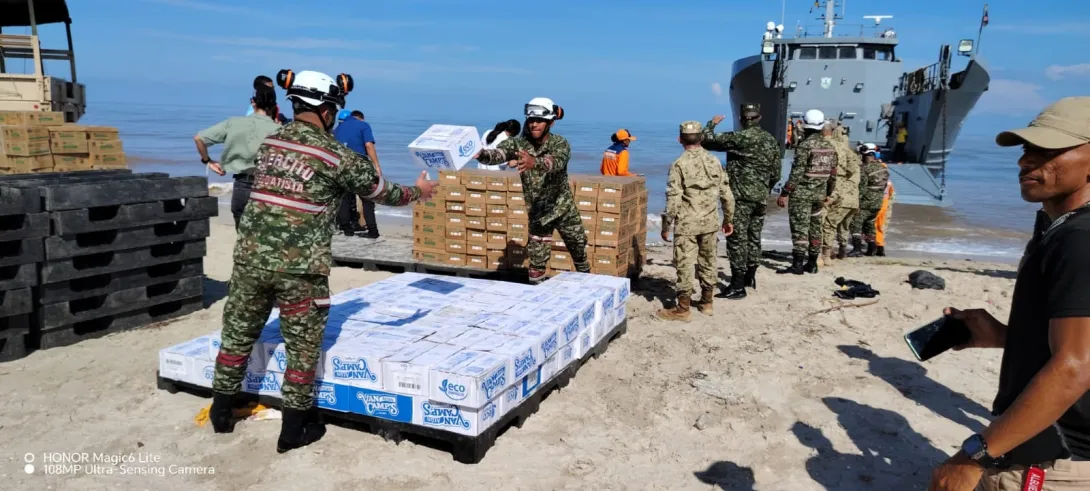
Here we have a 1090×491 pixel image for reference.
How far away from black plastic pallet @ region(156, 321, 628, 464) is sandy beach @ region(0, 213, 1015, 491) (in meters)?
0.07

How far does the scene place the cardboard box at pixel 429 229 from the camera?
8.52 meters

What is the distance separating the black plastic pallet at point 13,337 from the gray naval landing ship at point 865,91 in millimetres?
18170

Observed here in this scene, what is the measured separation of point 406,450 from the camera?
13.4ft

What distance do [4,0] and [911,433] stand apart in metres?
17.2

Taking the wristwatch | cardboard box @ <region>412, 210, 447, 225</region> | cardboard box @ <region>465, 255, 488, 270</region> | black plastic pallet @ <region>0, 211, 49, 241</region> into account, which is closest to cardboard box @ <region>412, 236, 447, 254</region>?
cardboard box @ <region>412, 210, 447, 225</region>

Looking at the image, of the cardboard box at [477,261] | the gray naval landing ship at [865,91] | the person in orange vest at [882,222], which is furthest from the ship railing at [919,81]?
the cardboard box at [477,261]

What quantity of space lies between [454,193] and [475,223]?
0.44 metres

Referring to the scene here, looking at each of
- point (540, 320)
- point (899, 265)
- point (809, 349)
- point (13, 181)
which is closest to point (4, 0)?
point (13, 181)

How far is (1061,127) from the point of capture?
194 centimetres

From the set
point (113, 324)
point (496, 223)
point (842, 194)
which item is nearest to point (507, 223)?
point (496, 223)

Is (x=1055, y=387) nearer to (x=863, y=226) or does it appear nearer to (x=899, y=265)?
(x=899, y=265)

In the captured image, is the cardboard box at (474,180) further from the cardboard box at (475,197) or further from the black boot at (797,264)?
the black boot at (797,264)

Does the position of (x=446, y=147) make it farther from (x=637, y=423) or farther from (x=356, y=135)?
(x=637, y=423)

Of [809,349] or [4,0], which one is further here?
[4,0]
